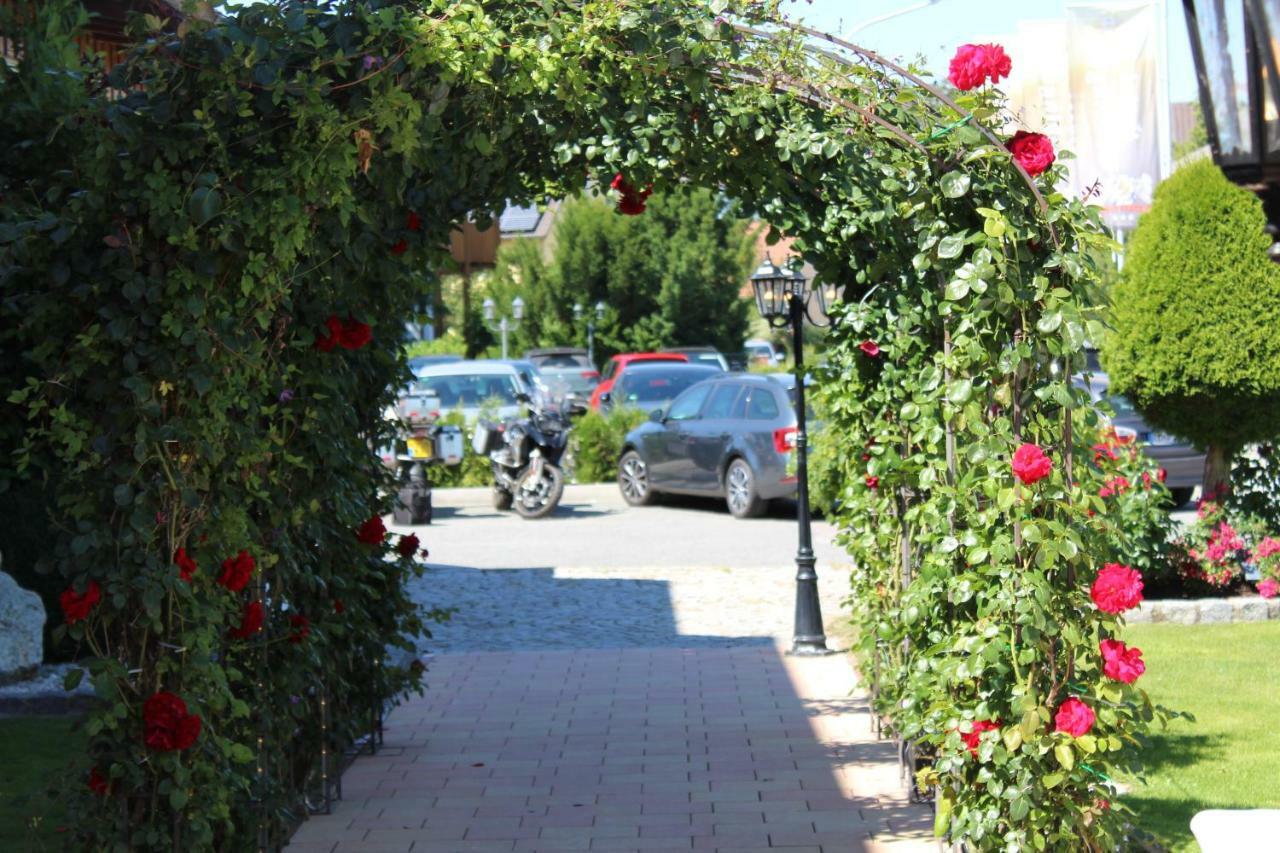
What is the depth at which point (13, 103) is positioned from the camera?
4.73 m

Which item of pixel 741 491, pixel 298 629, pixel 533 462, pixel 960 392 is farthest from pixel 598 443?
pixel 960 392

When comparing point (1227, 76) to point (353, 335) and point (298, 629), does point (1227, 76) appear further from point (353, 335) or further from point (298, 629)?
point (298, 629)

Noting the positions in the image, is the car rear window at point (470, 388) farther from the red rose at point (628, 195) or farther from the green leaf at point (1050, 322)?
the green leaf at point (1050, 322)

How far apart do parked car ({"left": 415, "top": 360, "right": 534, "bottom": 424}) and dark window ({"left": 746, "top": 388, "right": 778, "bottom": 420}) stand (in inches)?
185

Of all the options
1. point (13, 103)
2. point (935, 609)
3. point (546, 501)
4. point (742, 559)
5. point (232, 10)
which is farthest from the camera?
point (546, 501)

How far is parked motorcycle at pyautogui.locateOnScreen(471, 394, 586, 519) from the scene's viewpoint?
1759cm

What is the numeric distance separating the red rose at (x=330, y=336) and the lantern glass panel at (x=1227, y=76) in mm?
5511

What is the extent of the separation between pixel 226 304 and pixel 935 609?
2546mm

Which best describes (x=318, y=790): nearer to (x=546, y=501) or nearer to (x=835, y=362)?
(x=835, y=362)

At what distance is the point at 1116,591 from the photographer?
15.2 ft

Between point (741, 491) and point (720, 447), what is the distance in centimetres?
53

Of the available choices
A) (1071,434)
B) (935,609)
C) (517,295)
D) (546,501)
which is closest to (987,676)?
(935,609)

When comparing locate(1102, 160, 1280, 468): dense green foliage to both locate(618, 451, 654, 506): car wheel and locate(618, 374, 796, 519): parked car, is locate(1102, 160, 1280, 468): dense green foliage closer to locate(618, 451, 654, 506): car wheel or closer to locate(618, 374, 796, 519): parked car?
locate(618, 374, 796, 519): parked car

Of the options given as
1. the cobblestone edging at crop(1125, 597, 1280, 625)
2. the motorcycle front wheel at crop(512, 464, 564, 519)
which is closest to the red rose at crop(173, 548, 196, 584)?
the cobblestone edging at crop(1125, 597, 1280, 625)
